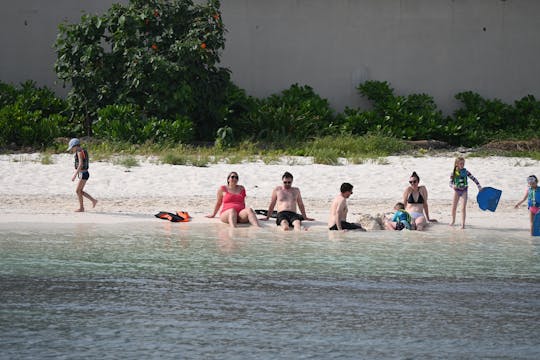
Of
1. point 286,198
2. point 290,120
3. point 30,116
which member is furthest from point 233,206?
point 30,116

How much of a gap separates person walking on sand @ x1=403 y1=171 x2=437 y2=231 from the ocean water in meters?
0.25

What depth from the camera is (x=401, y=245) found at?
12383 millimetres

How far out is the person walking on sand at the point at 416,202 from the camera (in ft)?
43.8

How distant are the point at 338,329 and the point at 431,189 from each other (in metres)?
7.80

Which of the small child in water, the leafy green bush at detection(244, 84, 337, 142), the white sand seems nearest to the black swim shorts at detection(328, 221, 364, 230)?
the white sand

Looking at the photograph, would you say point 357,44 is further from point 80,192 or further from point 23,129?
point 80,192

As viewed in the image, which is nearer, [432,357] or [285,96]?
[432,357]

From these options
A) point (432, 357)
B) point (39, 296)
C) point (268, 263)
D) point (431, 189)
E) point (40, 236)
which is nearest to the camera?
point (432, 357)

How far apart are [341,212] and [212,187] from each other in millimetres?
3191

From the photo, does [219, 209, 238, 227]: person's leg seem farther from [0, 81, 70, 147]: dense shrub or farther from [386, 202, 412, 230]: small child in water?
[0, 81, 70, 147]: dense shrub

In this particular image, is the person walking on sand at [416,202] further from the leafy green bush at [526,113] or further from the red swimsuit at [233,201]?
the leafy green bush at [526,113]

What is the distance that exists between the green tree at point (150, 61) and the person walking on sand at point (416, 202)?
6802 millimetres

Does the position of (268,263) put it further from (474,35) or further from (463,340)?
(474,35)

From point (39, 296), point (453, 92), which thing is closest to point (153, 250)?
point (39, 296)
